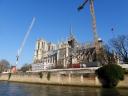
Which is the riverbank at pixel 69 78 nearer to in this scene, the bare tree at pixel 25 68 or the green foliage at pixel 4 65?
the bare tree at pixel 25 68

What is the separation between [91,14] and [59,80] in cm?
3296

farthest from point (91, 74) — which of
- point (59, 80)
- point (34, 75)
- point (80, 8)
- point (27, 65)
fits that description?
point (27, 65)

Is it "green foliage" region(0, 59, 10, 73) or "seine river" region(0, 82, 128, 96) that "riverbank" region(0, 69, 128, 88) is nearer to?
"seine river" region(0, 82, 128, 96)

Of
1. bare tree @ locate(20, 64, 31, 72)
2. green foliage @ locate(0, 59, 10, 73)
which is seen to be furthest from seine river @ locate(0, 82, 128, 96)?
green foliage @ locate(0, 59, 10, 73)

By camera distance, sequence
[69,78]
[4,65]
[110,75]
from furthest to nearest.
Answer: [4,65], [69,78], [110,75]

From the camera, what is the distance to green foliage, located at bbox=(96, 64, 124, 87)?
5297 centimetres

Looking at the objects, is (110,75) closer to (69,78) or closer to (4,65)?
(69,78)

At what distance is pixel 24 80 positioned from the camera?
3514 inches

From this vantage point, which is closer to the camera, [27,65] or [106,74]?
[106,74]

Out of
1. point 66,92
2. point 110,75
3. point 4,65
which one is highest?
point 4,65

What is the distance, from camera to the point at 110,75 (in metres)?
53.9

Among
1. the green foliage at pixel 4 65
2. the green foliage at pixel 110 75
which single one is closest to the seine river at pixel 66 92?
the green foliage at pixel 110 75

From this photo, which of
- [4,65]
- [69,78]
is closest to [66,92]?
[69,78]

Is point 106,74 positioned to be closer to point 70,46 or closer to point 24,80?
point 24,80
